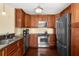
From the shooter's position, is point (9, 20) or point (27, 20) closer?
point (9, 20)

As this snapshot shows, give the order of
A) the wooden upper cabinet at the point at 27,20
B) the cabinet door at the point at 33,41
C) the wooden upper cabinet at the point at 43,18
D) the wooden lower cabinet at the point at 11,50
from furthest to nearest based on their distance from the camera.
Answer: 1. the wooden upper cabinet at the point at 43,18
2. the wooden upper cabinet at the point at 27,20
3. the cabinet door at the point at 33,41
4. the wooden lower cabinet at the point at 11,50

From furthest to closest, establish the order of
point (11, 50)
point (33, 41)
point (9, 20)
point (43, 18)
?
1. point (43, 18)
2. point (33, 41)
3. point (9, 20)
4. point (11, 50)

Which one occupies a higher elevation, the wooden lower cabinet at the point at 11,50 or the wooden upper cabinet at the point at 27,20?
the wooden upper cabinet at the point at 27,20

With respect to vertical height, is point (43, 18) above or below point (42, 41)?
above

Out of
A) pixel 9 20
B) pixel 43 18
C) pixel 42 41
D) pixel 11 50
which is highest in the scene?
pixel 43 18

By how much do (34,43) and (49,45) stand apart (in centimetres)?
90

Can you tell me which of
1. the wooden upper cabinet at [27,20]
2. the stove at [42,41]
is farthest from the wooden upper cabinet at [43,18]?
the stove at [42,41]

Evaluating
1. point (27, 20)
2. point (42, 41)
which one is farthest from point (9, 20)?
point (42, 41)

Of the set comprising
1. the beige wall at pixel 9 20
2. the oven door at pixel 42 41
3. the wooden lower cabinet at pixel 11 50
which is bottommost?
the oven door at pixel 42 41

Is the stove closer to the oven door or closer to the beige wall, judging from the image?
the oven door

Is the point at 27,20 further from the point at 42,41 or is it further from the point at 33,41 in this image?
the point at 42,41

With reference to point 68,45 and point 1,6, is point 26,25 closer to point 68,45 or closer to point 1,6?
point 1,6

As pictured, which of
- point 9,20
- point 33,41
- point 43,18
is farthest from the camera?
point 43,18

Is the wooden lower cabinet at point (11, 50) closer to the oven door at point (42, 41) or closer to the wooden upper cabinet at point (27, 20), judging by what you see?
the oven door at point (42, 41)
